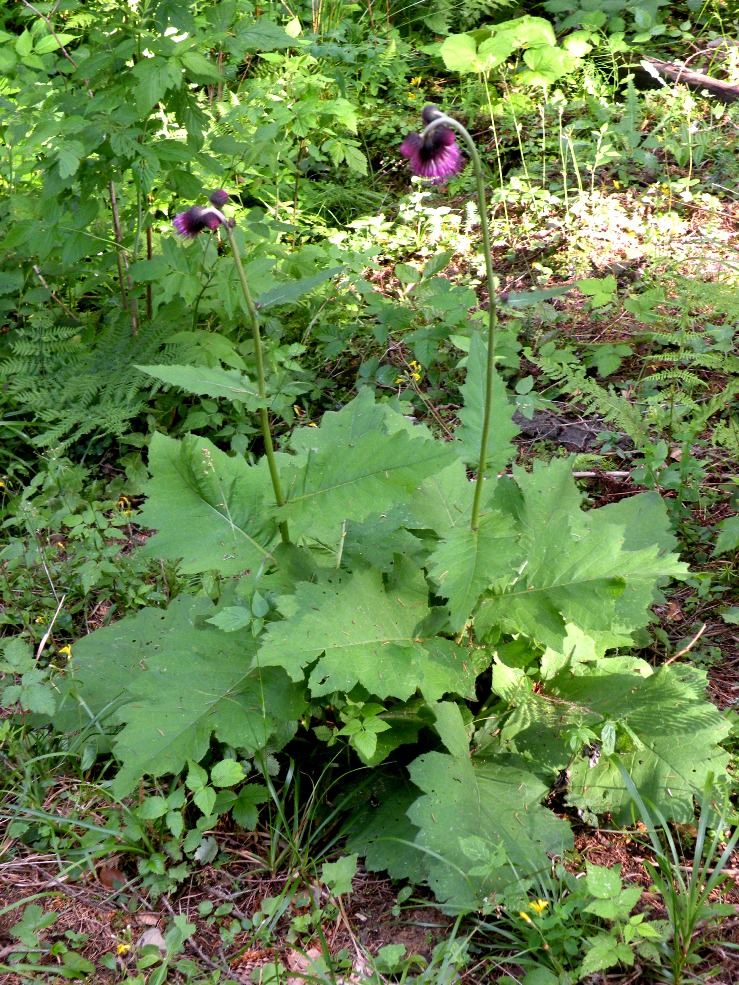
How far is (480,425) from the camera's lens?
7.48ft

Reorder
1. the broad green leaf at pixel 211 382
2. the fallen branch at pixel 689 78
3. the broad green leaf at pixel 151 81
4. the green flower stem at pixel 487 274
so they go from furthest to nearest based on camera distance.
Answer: the fallen branch at pixel 689 78, the broad green leaf at pixel 151 81, the broad green leaf at pixel 211 382, the green flower stem at pixel 487 274

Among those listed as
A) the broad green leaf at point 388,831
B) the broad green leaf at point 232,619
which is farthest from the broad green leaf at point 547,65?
the broad green leaf at point 388,831

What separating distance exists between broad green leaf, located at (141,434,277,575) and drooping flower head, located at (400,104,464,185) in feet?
3.04

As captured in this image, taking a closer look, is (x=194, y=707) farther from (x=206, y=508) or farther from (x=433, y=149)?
(x=433, y=149)

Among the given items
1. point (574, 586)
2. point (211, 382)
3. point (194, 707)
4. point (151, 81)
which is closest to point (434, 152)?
point (211, 382)

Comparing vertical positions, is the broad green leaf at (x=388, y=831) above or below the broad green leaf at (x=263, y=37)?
below

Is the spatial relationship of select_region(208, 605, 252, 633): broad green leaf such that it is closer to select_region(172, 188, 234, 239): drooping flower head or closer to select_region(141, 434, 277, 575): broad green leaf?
select_region(141, 434, 277, 575): broad green leaf

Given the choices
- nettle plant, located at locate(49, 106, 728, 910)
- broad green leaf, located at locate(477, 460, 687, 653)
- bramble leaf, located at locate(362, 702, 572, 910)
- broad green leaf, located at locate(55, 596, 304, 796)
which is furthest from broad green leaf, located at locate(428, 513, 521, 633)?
broad green leaf, located at locate(55, 596, 304, 796)

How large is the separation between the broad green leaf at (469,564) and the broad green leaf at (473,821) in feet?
1.25

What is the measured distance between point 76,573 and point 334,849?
1.46m

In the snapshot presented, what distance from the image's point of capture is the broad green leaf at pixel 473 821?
1833 mm

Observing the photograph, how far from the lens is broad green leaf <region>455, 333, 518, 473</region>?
2.22 m

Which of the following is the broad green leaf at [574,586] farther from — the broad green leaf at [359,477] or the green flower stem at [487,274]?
the broad green leaf at [359,477]

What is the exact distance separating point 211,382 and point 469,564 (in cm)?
70
